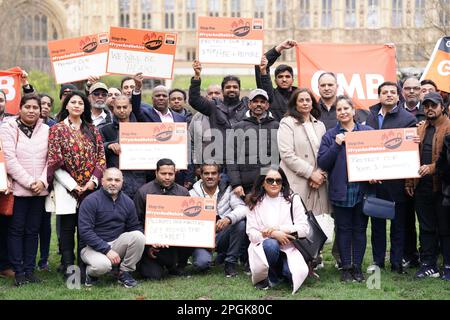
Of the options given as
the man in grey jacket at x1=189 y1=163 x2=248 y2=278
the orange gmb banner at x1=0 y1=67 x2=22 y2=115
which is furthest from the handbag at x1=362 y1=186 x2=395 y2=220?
the orange gmb banner at x1=0 y1=67 x2=22 y2=115

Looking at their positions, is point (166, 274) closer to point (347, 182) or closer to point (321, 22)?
point (347, 182)

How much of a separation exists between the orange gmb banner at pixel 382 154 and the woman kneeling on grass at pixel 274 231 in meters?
0.85

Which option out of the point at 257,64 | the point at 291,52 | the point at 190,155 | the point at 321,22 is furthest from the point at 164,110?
the point at 321,22

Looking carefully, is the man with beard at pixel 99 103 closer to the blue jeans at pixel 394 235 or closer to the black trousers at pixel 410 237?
the blue jeans at pixel 394 235

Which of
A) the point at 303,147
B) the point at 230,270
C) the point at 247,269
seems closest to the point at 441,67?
the point at 303,147

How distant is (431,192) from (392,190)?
1.63 feet

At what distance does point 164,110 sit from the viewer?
998cm

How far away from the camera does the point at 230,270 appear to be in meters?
9.02

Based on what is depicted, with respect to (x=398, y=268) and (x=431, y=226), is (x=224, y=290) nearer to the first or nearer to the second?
(x=398, y=268)

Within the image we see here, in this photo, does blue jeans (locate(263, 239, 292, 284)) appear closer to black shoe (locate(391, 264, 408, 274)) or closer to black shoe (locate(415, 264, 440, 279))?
black shoe (locate(391, 264, 408, 274))

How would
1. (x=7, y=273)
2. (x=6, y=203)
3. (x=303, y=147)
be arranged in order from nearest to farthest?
(x=6, y=203), (x=303, y=147), (x=7, y=273)

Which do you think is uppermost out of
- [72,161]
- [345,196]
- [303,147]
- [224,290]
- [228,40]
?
[228,40]
